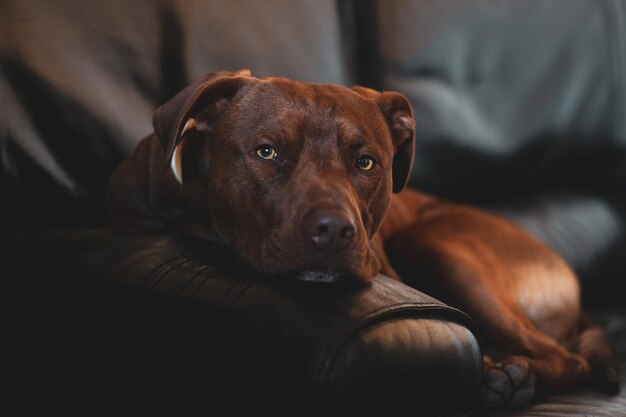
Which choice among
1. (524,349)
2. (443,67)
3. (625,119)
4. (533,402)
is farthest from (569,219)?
(533,402)

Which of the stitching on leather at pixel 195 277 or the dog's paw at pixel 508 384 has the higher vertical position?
the stitching on leather at pixel 195 277

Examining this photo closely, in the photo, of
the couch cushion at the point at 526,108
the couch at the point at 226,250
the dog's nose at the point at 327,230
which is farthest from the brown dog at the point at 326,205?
the couch cushion at the point at 526,108

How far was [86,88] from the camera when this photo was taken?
236 centimetres

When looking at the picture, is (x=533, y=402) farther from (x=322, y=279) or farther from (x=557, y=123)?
(x=557, y=123)

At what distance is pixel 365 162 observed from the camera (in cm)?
201

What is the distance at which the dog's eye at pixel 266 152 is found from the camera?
1.89 meters

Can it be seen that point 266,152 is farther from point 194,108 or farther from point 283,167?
point 194,108

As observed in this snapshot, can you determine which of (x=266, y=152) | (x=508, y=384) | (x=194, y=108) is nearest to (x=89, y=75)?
(x=194, y=108)

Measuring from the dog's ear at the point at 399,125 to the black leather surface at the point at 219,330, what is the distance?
71 centimetres

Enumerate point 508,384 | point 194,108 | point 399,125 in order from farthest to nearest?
point 399,125 → point 194,108 → point 508,384

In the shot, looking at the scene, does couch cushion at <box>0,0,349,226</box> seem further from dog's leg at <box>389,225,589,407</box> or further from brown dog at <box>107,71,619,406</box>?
dog's leg at <box>389,225,589,407</box>

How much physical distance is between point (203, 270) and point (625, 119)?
104 inches

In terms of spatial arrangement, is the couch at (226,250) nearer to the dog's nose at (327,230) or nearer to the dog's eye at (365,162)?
the dog's nose at (327,230)

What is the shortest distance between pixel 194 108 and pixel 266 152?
24cm
